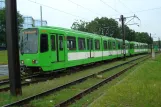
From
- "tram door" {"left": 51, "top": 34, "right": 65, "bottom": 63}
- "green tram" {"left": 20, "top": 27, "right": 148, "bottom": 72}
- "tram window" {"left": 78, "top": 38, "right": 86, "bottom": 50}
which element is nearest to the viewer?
"green tram" {"left": 20, "top": 27, "right": 148, "bottom": 72}

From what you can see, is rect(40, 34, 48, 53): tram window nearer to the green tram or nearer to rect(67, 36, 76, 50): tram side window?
the green tram

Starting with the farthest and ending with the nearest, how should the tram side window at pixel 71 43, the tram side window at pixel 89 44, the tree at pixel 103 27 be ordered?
the tree at pixel 103 27
the tram side window at pixel 89 44
the tram side window at pixel 71 43

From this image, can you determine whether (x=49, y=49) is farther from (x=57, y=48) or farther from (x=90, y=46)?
(x=90, y=46)

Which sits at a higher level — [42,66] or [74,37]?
[74,37]

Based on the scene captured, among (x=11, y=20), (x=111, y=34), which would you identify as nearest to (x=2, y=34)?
(x=111, y=34)

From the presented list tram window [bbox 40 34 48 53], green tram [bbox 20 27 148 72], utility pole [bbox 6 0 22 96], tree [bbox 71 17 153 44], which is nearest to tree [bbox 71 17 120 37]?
tree [bbox 71 17 153 44]

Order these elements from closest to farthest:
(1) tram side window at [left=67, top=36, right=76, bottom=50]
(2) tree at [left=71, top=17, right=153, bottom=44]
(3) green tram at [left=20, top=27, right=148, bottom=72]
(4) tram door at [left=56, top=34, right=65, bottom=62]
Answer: (3) green tram at [left=20, top=27, right=148, bottom=72] → (4) tram door at [left=56, top=34, right=65, bottom=62] → (1) tram side window at [left=67, top=36, right=76, bottom=50] → (2) tree at [left=71, top=17, right=153, bottom=44]

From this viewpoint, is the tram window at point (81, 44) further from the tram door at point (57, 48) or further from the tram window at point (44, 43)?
the tram window at point (44, 43)

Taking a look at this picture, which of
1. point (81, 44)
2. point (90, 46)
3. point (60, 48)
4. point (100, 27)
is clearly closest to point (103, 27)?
point (100, 27)

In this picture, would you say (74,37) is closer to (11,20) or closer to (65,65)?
(65,65)

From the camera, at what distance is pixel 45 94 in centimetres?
1140

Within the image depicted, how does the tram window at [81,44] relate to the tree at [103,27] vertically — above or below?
below

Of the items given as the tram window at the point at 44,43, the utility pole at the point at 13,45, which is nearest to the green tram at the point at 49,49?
the tram window at the point at 44,43

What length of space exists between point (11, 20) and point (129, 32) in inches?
3893
